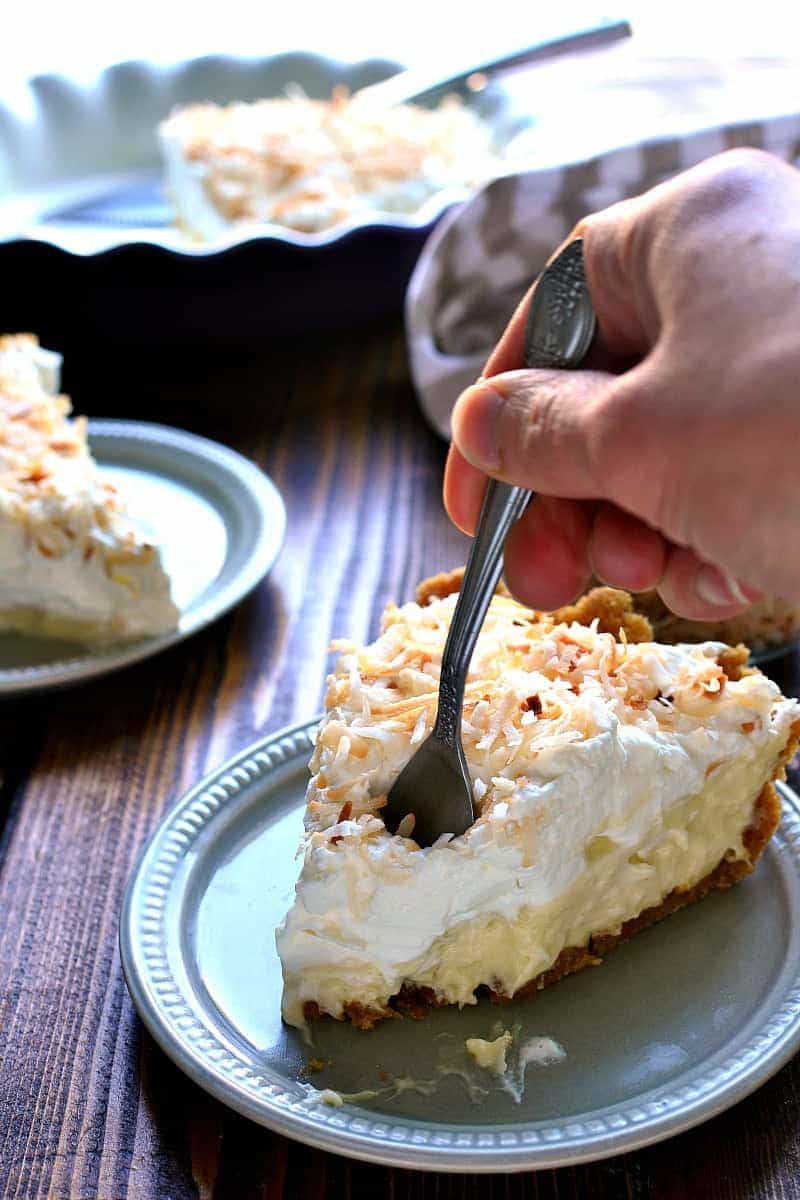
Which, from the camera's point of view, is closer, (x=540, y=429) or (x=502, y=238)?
(x=540, y=429)

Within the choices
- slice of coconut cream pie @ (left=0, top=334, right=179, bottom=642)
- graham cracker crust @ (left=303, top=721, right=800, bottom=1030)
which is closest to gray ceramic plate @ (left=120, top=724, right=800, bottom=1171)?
graham cracker crust @ (left=303, top=721, right=800, bottom=1030)

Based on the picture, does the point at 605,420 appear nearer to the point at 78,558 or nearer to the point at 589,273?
the point at 589,273

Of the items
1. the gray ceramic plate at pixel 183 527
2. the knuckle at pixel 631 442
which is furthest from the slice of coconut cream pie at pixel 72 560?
the knuckle at pixel 631 442

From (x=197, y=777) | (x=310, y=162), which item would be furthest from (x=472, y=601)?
(x=310, y=162)

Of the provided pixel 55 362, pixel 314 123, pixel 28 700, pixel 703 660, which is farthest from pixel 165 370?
pixel 703 660

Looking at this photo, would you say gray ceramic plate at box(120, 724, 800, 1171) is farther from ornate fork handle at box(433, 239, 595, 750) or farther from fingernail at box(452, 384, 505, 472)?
fingernail at box(452, 384, 505, 472)

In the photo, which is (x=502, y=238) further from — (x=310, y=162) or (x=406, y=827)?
(x=406, y=827)

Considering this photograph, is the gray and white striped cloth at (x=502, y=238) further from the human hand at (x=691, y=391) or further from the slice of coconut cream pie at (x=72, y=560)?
the human hand at (x=691, y=391)

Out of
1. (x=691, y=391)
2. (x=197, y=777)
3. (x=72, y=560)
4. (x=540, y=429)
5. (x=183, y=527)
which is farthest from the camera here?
(x=183, y=527)
